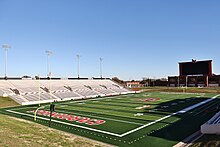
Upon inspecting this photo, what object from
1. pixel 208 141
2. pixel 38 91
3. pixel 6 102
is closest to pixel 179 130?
pixel 208 141

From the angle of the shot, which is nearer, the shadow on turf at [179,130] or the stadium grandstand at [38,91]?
the shadow on turf at [179,130]

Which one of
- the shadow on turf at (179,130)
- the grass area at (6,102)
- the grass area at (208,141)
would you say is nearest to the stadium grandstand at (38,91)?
the grass area at (6,102)

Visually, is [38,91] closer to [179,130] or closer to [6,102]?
[6,102]

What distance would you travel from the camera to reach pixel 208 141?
11.5 m

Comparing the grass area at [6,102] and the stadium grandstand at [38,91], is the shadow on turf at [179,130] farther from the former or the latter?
the grass area at [6,102]

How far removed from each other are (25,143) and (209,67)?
71.2 meters

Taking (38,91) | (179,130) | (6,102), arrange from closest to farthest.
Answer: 1. (179,130)
2. (6,102)
3. (38,91)

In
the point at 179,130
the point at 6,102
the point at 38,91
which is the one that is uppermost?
the point at 38,91

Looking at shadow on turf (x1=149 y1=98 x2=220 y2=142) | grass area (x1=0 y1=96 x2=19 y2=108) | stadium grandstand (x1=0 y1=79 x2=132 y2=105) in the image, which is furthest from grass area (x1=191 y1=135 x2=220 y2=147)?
grass area (x1=0 y1=96 x2=19 y2=108)

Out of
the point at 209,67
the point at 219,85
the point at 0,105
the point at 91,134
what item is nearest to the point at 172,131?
the point at 91,134

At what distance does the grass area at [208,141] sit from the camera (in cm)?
1098

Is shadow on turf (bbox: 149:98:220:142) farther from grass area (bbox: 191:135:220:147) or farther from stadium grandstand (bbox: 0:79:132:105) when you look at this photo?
stadium grandstand (bbox: 0:79:132:105)

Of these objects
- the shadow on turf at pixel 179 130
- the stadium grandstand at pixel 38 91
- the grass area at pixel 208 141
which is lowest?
the shadow on turf at pixel 179 130

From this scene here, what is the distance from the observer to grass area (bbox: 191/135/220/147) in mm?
10981
